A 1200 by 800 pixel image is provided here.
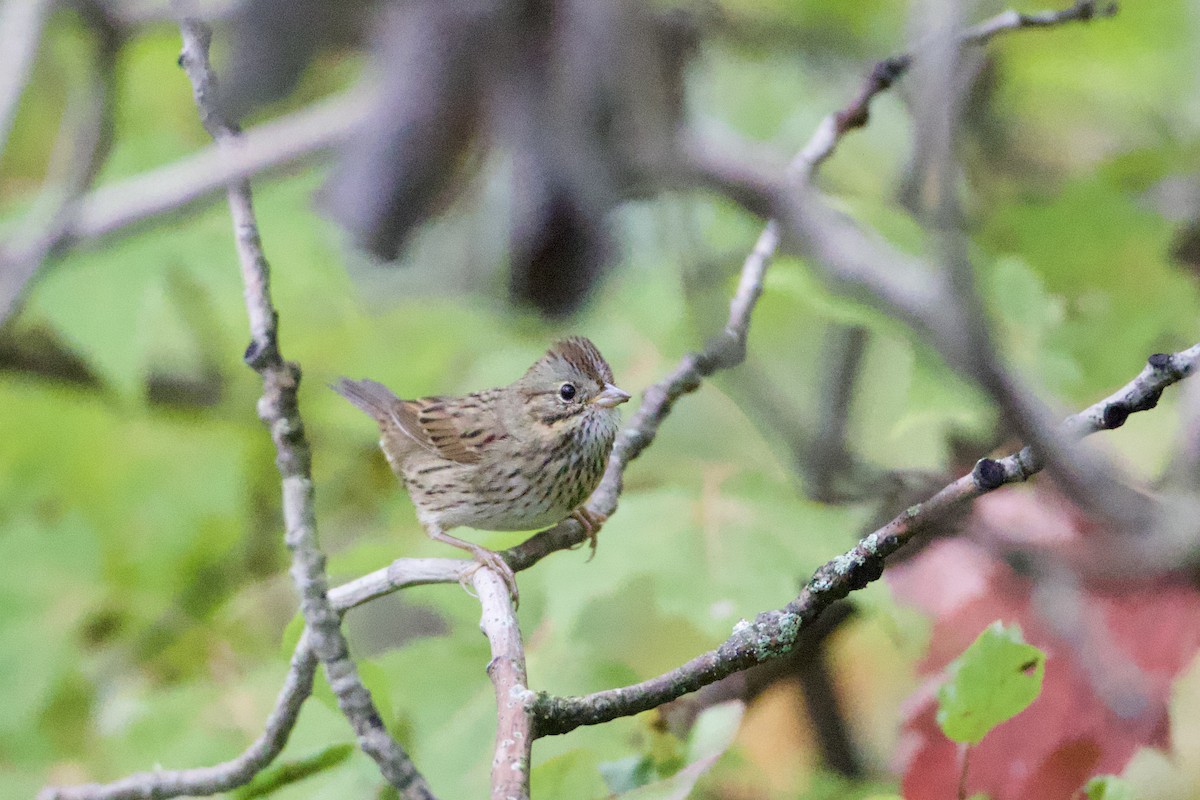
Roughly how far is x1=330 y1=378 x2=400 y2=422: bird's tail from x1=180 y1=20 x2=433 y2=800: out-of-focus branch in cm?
126

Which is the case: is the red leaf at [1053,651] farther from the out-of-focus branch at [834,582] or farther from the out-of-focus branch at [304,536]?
the out-of-focus branch at [304,536]

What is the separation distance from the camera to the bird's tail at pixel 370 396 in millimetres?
2609

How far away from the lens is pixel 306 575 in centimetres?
126

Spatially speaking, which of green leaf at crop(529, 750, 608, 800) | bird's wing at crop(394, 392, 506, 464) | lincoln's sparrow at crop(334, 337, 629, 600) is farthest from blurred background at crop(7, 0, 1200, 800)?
bird's wing at crop(394, 392, 506, 464)

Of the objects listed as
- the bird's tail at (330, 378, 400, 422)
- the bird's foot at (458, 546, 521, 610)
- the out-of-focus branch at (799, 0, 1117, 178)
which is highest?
the bird's tail at (330, 378, 400, 422)

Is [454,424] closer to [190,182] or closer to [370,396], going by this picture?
[370,396]

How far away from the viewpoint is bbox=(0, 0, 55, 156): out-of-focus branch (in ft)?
8.16

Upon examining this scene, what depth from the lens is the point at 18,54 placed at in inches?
99.3

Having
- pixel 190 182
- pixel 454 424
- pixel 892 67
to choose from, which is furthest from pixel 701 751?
pixel 190 182

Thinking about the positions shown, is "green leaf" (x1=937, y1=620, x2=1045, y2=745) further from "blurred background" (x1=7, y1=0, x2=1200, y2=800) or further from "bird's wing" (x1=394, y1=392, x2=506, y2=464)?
"bird's wing" (x1=394, y1=392, x2=506, y2=464)

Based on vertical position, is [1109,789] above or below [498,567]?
below

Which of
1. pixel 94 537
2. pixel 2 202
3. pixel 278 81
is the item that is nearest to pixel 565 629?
pixel 94 537

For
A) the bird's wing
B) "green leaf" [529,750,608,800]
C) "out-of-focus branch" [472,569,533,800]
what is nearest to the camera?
"out-of-focus branch" [472,569,533,800]

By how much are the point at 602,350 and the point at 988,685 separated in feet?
6.14
